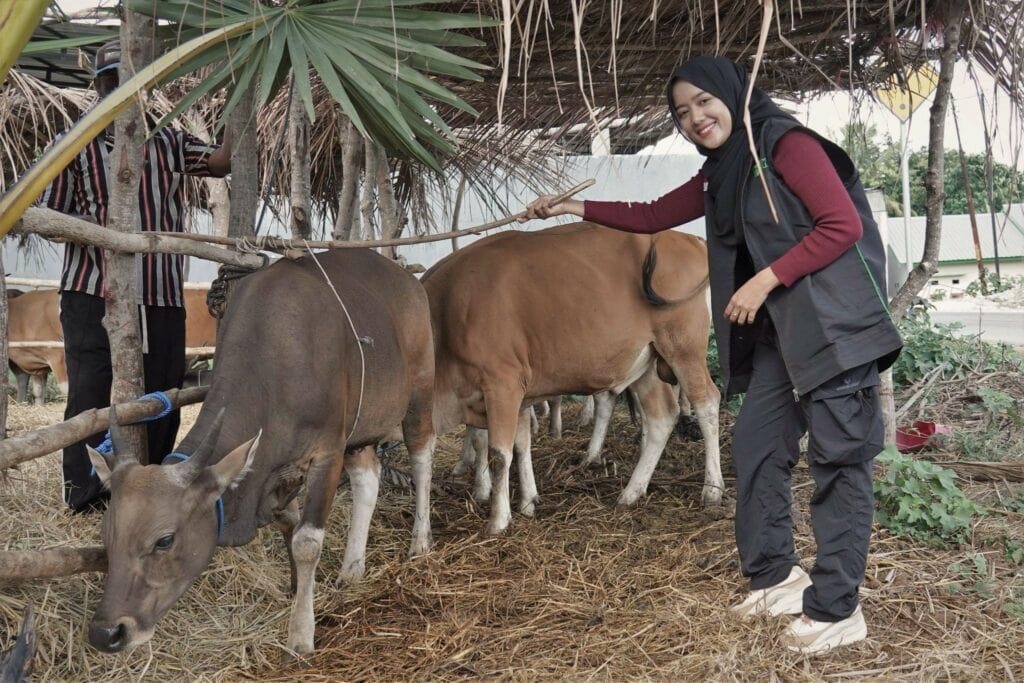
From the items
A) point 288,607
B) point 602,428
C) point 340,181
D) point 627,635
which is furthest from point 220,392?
point 340,181

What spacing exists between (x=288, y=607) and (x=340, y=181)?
4.81 m

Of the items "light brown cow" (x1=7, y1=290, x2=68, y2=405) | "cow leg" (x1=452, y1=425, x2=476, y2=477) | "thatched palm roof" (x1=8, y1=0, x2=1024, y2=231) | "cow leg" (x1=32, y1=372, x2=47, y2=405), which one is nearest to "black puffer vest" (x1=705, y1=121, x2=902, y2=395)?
"thatched palm roof" (x1=8, y1=0, x2=1024, y2=231)

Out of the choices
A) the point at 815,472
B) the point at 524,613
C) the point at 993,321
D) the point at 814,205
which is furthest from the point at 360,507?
the point at 993,321

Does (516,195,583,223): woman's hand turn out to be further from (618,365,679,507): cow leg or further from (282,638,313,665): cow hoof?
(618,365,679,507): cow leg

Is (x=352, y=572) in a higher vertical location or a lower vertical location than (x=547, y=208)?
lower

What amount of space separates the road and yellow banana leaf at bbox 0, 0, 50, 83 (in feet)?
47.7

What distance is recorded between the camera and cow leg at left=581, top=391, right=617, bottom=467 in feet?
21.9

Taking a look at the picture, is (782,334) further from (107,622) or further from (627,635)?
(107,622)

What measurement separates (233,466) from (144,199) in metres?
2.00

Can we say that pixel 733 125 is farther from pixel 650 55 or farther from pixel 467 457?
pixel 467 457

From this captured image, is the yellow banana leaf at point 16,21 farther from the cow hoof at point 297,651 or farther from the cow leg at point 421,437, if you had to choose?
the cow leg at point 421,437

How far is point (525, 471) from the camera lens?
18.9 feet

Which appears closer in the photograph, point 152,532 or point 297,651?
point 152,532

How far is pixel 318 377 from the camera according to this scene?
3861 millimetres
